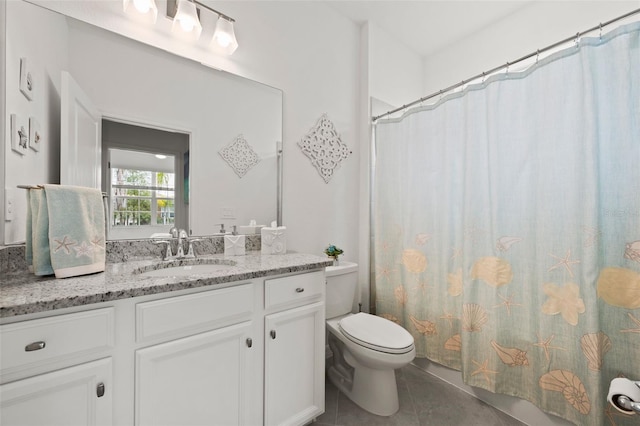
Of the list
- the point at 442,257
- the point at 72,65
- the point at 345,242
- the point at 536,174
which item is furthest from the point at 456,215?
the point at 72,65

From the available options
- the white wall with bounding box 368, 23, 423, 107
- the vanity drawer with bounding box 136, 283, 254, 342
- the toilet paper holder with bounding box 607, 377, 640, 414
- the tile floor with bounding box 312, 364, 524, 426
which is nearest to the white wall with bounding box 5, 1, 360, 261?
the white wall with bounding box 368, 23, 423, 107

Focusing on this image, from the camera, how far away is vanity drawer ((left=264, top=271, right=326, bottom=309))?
4.09 feet

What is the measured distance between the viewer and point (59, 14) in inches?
48.3

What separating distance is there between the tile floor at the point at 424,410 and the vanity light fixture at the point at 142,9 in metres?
2.27

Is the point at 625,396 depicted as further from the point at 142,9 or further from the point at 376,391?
the point at 142,9

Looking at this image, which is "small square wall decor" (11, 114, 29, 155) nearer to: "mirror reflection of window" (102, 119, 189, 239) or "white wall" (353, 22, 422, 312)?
"mirror reflection of window" (102, 119, 189, 239)

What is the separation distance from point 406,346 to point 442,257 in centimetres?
66

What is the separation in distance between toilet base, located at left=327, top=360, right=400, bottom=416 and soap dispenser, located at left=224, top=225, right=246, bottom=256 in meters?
0.99

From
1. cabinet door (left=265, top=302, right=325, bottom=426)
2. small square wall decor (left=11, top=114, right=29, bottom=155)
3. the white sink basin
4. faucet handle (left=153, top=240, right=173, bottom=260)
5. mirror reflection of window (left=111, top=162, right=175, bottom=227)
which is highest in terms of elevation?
small square wall decor (left=11, top=114, right=29, bottom=155)

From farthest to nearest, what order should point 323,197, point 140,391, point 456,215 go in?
point 323,197 → point 456,215 → point 140,391

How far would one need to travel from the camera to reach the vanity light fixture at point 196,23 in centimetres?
144

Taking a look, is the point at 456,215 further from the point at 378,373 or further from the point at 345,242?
the point at 378,373

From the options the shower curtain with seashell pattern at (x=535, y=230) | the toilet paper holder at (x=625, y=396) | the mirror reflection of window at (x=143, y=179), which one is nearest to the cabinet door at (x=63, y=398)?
the mirror reflection of window at (x=143, y=179)

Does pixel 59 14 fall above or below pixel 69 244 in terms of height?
above
